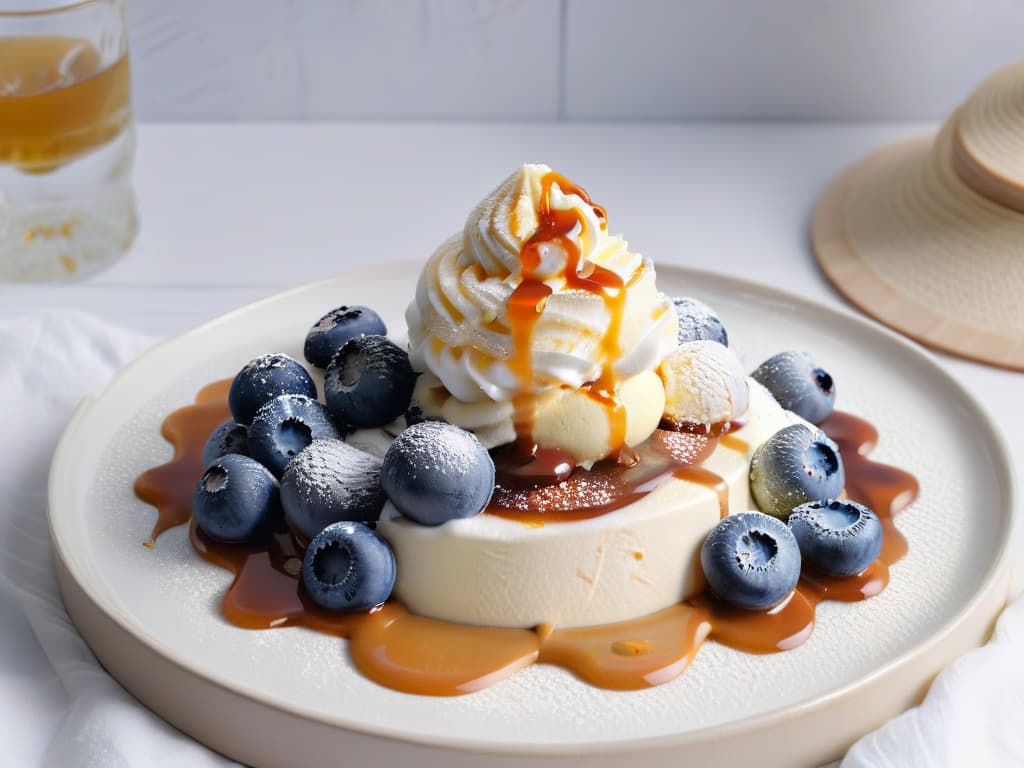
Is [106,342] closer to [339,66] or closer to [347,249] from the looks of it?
[347,249]

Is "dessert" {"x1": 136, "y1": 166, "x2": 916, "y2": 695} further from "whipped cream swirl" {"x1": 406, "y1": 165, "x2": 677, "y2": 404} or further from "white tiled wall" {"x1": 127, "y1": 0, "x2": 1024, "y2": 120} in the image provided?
"white tiled wall" {"x1": 127, "y1": 0, "x2": 1024, "y2": 120}

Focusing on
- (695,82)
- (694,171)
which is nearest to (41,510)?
(694,171)

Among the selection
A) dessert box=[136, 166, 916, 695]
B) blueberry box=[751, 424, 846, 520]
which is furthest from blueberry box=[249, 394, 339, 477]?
blueberry box=[751, 424, 846, 520]

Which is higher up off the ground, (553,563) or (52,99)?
(52,99)

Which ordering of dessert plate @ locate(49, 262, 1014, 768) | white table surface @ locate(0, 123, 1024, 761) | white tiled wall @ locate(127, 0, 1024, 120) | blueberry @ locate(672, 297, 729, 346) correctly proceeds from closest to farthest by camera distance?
dessert plate @ locate(49, 262, 1014, 768) < blueberry @ locate(672, 297, 729, 346) < white table surface @ locate(0, 123, 1024, 761) < white tiled wall @ locate(127, 0, 1024, 120)

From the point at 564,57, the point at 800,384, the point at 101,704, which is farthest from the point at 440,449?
the point at 564,57

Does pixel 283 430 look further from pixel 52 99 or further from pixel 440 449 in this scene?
pixel 52 99
